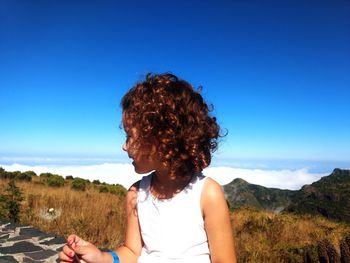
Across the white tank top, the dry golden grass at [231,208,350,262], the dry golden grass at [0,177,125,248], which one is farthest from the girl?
the dry golden grass at [0,177,125,248]

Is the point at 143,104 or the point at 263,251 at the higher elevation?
the point at 143,104

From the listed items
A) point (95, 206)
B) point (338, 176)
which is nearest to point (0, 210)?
point (95, 206)

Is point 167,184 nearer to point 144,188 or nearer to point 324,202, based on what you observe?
point 144,188

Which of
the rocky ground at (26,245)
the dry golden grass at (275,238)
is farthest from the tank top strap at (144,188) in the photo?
the dry golden grass at (275,238)

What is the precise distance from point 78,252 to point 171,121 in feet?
2.29

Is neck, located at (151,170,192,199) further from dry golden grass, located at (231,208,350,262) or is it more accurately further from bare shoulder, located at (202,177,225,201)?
dry golden grass, located at (231,208,350,262)

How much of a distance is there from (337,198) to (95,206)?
35731mm

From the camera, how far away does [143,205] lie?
182 centimetres

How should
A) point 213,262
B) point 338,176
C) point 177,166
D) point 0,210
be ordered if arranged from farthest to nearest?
point 338,176 → point 0,210 → point 177,166 → point 213,262

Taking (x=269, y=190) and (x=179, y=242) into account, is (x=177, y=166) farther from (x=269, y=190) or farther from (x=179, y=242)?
(x=269, y=190)

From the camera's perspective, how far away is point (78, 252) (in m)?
1.54

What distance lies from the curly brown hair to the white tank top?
11 centimetres

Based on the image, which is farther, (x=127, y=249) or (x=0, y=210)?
(x=0, y=210)

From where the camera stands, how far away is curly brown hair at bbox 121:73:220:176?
176 centimetres
